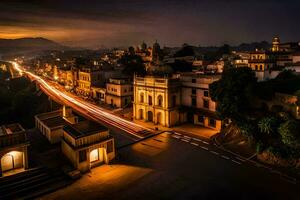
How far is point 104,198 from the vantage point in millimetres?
22094

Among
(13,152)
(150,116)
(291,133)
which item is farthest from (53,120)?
(291,133)

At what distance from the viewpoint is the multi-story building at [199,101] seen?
137 feet

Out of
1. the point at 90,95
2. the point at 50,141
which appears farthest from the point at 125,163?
the point at 90,95

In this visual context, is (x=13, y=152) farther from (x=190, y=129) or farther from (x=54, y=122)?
(x=190, y=129)

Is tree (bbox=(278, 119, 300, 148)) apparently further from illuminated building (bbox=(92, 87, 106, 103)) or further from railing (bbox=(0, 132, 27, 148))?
illuminated building (bbox=(92, 87, 106, 103))

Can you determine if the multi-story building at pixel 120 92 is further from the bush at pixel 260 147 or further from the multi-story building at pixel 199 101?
the bush at pixel 260 147

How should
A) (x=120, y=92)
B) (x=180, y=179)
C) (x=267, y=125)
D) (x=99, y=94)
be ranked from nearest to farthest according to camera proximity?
(x=180, y=179), (x=267, y=125), (x=120, y=92), (x=99, y=94)

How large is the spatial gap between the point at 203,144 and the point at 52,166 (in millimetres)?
20113

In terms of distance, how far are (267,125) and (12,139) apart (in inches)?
1127

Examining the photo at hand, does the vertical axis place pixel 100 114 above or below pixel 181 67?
below

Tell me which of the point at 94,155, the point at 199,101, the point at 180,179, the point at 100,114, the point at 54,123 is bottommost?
the point at 180,179

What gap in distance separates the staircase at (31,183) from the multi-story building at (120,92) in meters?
32.8

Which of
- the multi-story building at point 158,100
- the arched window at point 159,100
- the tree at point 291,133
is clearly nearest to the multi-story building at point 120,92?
the multi-story building at point 158,100

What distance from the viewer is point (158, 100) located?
149 ft
